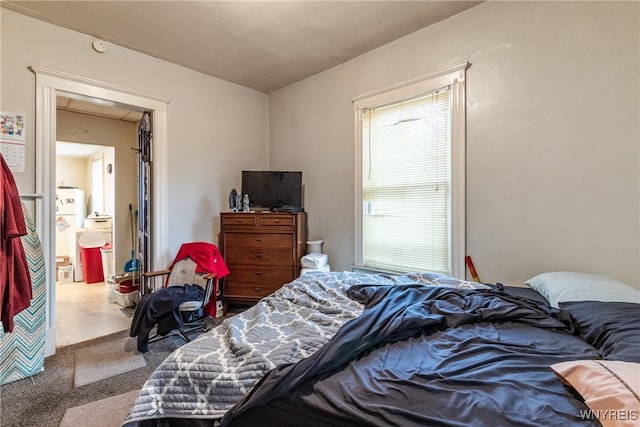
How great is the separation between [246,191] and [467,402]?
3.07m

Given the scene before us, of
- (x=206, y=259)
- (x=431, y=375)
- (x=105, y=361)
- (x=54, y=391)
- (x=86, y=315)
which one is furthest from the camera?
(x=86, y=315)

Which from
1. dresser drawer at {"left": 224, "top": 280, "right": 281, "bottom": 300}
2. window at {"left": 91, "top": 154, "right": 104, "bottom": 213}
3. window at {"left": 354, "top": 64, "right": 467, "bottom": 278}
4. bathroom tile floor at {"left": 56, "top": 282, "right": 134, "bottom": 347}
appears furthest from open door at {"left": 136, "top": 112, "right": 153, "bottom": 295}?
window at {"left": 91, "top": 154, "right": 104, "bottom": 213}

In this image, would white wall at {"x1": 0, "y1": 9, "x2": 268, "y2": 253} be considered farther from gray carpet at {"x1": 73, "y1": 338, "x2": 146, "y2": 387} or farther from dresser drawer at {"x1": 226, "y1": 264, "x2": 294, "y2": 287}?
gray carpet at {"x1": 73, "y1": 338, "x2": 146, "y2": 387}

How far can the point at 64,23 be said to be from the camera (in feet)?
8.23

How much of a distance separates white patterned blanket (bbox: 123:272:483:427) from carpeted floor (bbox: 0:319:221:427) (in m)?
1.15

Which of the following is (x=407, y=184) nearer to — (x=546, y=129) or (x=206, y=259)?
(x=546, y=129)

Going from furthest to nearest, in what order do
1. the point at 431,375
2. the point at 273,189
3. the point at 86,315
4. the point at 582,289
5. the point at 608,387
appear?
1. the point at 273,189
2. the point at 86,315
3. the point at 582,289
4. the point at 431,375
5. the point at 608,387

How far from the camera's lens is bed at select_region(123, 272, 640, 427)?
2.76 ft

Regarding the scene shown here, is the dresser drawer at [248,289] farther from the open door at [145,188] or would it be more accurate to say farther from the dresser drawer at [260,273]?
the open door at [145,188]

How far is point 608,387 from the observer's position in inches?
30.1

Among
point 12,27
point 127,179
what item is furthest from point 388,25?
point 127,179

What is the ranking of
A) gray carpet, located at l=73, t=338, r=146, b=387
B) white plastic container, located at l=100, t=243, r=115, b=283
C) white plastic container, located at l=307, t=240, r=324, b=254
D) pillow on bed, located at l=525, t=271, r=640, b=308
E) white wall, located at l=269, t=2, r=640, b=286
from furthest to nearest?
white plastic container, located at l=100, t=243, r=115, b=283 < white plastic container, located at l=307, t=240, r=324, b=254 < gray carpet, located at l=73, t=338, r=146, b=387 < white wall, located at l=269, t=2, r=640, b=286 < pillow on bed, located at l=525, t=271, r=640, b=308

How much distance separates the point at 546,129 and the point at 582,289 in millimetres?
1091

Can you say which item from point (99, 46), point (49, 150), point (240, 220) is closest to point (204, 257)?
point (240, 220)
